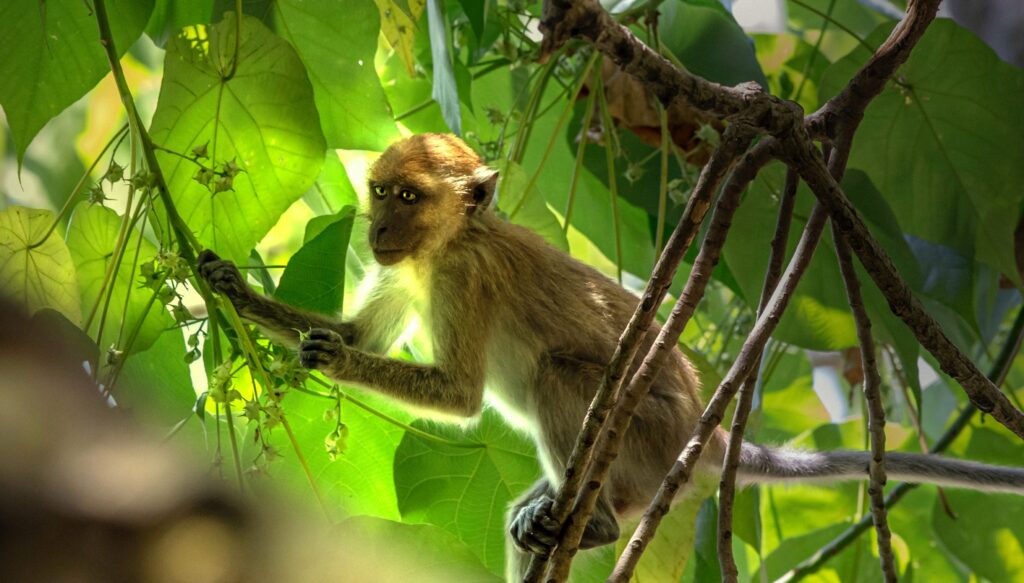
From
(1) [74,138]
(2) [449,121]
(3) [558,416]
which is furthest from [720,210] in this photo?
(1) [74,138]

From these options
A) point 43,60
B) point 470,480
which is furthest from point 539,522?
point 43,60

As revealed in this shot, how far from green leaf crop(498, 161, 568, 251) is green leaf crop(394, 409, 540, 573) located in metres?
0.50

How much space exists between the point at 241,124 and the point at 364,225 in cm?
92

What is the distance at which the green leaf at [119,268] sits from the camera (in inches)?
73.5

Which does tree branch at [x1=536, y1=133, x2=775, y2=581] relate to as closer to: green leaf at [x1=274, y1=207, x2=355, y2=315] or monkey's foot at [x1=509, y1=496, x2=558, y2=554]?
monkey's foot at [x1=509, y1=496, x2=558, y2=554]

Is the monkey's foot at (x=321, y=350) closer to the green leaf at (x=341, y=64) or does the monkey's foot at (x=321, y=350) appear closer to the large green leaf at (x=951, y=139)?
the green leaf at (x=341, y=64)

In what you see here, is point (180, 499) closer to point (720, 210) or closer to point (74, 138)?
point (720, 210)

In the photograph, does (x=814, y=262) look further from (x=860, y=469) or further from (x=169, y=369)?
(x=169, y=369)

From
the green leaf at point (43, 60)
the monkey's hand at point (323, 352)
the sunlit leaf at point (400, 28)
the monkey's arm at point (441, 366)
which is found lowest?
the monkey's arm at point (441, 366)

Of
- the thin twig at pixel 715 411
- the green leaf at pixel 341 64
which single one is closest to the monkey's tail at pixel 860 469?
the thin twig at pixel 715 411

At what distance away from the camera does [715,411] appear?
1.60 metres

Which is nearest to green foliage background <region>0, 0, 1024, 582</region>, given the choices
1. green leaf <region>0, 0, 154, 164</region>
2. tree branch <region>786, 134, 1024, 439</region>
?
green leaf <region>0, 0, 154, 164</region>

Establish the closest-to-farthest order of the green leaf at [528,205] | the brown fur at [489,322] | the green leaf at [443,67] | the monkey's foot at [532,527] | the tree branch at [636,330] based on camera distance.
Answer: the tree branch at [636,330], the green leaf at [443,67], the monkey's foot at [532,527], the brown fur at [489,322], the green leaf at [528,205]

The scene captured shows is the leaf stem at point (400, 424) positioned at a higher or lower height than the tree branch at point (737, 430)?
lower
